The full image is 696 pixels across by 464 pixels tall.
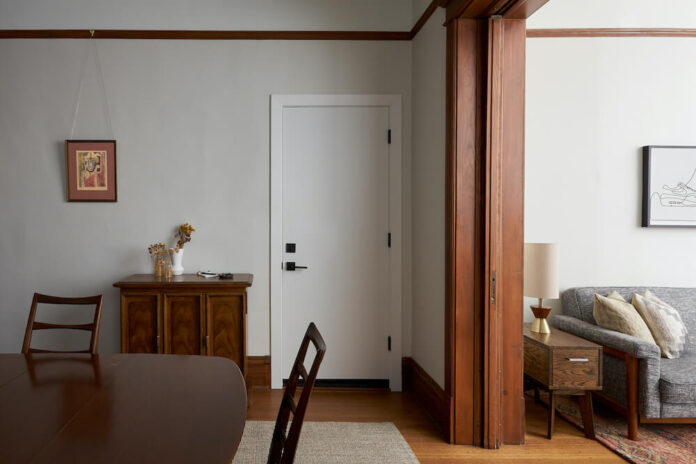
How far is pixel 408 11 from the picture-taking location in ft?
12.4

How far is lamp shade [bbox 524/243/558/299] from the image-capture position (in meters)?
2.99

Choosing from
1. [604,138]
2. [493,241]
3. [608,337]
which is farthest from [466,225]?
[604,138]

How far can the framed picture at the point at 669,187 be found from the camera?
A: 3684mm

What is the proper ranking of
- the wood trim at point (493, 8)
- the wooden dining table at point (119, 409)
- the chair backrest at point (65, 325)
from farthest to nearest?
the wood trim at point (493, 8)
the chair backrest at point (65, 325)
the wooden dining table at point (119, 409)

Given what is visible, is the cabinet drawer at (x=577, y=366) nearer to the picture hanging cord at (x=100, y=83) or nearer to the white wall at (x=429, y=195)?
the white wall at (x=429, y=195)

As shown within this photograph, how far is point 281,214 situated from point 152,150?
1097 mm

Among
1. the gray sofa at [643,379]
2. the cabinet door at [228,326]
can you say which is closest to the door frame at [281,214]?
the cabinet door at [228,326]

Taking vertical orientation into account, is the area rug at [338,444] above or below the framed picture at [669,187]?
below

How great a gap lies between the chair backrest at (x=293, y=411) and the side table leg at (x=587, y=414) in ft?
6.89

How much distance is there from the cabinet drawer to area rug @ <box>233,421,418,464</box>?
3.15 ft

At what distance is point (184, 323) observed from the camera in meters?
3.34

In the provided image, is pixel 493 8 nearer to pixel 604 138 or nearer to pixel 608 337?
pixel 604 138

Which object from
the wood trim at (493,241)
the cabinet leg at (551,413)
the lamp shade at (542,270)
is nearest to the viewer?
the wood trim at (493,241)

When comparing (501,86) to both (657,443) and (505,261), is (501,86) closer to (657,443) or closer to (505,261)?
(505,261)
